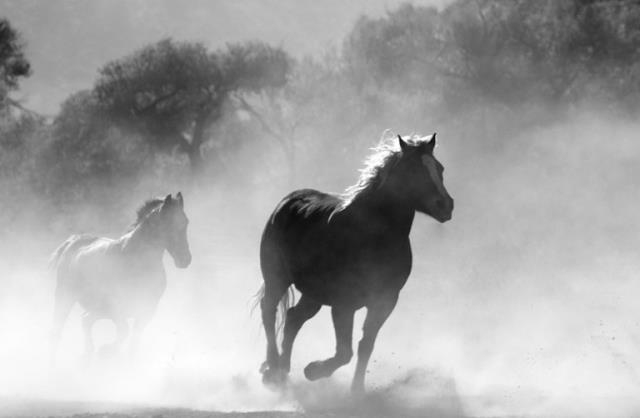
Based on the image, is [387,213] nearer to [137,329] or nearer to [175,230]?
[175,230]

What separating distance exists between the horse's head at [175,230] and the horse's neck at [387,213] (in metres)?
3.67

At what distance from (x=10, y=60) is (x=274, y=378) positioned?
3843 cm

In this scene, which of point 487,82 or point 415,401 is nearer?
point 415,401

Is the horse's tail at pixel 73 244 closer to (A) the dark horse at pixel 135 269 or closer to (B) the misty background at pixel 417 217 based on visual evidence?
(A) the dark horse at pixel 135 269

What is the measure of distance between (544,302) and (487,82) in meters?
26.3

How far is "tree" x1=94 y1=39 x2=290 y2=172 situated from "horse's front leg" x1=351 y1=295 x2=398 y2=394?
136 feet

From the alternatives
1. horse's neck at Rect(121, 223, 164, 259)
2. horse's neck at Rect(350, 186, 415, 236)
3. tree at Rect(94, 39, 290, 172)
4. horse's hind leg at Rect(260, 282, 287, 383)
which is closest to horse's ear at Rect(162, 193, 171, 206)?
horse's neck at Rect(121, 223, 164, 259)

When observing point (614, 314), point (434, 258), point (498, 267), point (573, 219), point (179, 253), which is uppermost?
point (573, 219)

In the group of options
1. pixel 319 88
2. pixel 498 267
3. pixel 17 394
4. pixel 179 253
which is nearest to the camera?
pixel 17 394

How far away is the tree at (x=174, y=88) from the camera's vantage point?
174 ft

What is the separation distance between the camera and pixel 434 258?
33281mm

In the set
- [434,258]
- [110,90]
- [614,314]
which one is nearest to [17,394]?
[614,314]

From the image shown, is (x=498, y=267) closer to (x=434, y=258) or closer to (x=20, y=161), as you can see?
(x=434, y=258)

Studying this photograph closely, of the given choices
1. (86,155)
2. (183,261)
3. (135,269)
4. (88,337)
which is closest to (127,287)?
(135,269)
